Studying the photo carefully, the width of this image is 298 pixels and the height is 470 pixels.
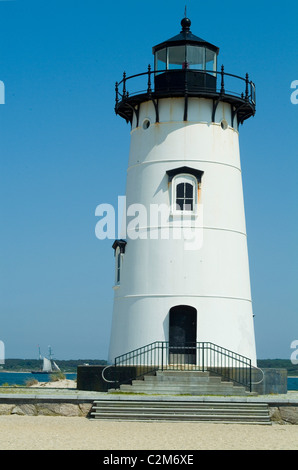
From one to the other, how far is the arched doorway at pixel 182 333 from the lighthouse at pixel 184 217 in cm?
3

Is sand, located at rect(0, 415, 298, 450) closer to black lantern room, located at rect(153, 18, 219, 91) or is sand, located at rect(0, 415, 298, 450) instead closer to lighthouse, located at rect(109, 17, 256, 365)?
lighthouse, located at rect(109, 17, 256, 365)

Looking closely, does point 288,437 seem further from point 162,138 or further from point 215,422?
point 162,138

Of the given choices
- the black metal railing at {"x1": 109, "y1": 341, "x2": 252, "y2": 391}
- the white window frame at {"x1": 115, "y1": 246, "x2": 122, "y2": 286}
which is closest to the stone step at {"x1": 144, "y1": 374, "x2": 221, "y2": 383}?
the black metal railing at {"x1": 109, "y1": 341, "x2": 252, "y2": 391}

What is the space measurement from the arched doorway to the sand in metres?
5.08

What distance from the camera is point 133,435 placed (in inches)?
708

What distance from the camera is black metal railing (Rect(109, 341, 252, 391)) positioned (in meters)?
23.9

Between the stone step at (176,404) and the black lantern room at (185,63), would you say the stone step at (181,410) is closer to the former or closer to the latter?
the stone step at (176,404)

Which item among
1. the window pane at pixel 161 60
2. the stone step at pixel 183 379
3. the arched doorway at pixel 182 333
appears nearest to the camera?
the stone step at pixel 183 379

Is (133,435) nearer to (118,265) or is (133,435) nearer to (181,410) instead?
(181,410)

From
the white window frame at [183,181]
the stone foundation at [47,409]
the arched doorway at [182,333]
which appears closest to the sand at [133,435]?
the stone foundation at [47,409]

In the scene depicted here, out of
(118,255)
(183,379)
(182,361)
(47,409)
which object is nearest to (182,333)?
(182,361)

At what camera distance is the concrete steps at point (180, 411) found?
66.8 feet

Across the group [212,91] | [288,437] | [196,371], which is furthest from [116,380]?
[212,91]

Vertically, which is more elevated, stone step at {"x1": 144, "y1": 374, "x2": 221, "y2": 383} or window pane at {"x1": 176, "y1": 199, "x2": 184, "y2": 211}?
window pane at {"x1": 176, "y1": 199, "x2": 184, "y2": 211}
